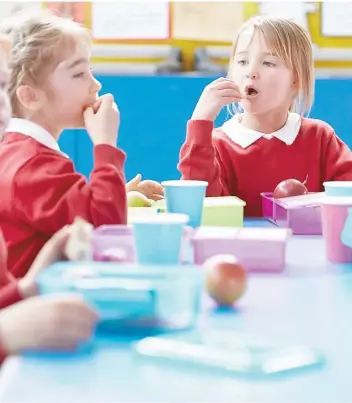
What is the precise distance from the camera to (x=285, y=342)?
75 cm

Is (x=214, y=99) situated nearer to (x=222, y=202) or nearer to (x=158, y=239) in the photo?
(x=222, y=202)

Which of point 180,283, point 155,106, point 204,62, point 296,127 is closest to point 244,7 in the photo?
point 204,62

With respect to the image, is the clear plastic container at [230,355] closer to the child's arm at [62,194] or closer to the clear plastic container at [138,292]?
the clear plastic container at [138,292]

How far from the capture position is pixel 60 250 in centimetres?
93

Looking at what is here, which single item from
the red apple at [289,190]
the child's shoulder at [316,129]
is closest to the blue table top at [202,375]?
the red apple at [289,190]

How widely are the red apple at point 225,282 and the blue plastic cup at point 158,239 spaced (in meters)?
0.11

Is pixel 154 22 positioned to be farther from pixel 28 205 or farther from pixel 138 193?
pixel 28 205

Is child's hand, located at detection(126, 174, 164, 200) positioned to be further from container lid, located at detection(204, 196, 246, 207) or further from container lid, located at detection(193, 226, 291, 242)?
container lid, located at detection(193, 226, 291, 242)

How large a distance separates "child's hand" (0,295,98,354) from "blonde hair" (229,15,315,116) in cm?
144

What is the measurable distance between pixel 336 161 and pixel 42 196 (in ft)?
3.23

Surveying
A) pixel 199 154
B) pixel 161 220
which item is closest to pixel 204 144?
pixel 199 154

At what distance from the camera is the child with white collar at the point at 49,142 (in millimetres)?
1306

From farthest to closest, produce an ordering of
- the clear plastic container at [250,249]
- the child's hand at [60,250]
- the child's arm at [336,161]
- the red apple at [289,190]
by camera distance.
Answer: the child's arm at [336,161], the red apple at [289,190], the clear plastic container at [250,249], the child's hand at [60,250]

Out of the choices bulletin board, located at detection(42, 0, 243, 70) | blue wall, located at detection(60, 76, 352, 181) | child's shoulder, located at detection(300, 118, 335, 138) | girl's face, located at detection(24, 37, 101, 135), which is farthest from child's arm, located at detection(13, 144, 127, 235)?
bulletin board, located at detection(42, 0, 243, 70)
